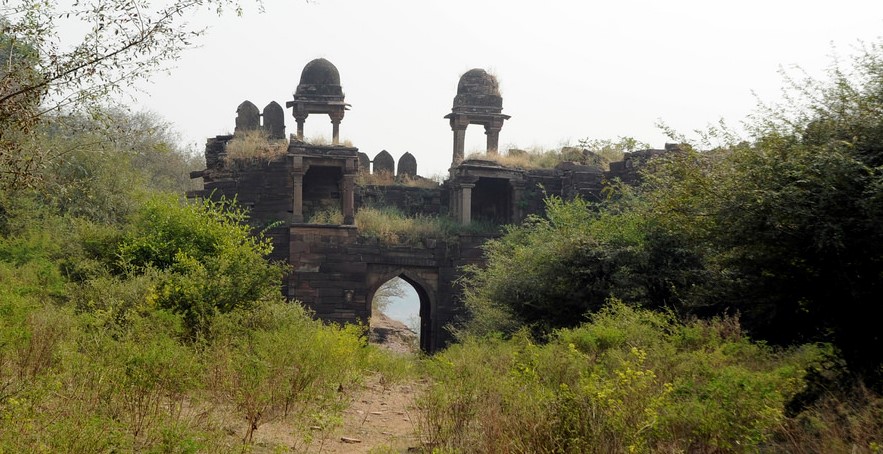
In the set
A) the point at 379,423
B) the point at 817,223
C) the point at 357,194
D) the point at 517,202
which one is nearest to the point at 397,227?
the point at 357,194

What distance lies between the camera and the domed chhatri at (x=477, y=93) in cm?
2661

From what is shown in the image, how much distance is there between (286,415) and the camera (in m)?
9.67

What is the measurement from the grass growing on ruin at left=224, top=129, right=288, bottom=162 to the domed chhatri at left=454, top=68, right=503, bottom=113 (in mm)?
4812

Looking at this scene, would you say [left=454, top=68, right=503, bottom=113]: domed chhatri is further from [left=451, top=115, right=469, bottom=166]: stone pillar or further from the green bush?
the green bush

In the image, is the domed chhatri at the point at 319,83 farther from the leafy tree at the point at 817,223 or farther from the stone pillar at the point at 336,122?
the leafy tree at the point at 817,223

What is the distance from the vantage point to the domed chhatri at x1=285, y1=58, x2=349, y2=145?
25.6 metres

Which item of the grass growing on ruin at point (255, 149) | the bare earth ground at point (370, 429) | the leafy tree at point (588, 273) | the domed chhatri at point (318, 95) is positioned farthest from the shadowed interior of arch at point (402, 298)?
the bare earth ground at point (370, 429)

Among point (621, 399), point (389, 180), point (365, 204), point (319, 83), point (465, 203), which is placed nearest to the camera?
point (621, 399)

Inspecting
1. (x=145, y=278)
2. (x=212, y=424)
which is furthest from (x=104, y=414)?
(x=145, y=278)

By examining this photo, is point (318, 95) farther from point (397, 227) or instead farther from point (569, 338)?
point (569, 338)

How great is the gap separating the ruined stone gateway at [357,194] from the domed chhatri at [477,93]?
0.08 ft

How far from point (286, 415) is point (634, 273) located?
7.49 m

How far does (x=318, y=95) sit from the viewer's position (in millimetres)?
25719

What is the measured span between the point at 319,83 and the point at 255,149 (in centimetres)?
273
